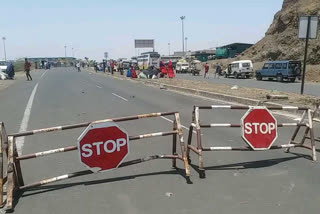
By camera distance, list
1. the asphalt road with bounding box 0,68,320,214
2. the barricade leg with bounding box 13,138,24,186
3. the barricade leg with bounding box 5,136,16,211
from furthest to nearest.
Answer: the barricade leg with bounding box 13,138,24,186 < the barricade leg with bounding box 5,136,16,211 < the asphalt road with bounding box 0,68,320,214

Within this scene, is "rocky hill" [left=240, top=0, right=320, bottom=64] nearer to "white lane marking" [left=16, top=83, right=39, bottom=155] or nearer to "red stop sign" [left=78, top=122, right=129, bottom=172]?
"white lane marking" [left=16, top=83, right=39, bottom=155]

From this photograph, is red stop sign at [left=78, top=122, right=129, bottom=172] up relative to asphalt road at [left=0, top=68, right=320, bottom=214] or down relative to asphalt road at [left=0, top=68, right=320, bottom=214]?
up

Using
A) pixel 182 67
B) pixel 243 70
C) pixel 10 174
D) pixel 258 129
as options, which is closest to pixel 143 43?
pixel 182 67

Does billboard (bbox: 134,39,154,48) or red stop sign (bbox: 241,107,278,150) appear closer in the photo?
red stop sign (bbox: 241,107,278,150)

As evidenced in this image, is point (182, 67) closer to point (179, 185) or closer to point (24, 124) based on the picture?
point (24, 124)

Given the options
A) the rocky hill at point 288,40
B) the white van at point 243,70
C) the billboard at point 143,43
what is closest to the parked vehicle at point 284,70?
the white van at point 243,70

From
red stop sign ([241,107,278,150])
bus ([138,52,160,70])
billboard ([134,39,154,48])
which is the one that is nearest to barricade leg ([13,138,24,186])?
red stop sign ([241,107,278,150])

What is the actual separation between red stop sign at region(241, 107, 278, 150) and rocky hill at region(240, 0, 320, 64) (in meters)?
40.1

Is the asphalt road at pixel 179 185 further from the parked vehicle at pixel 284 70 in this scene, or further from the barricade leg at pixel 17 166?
the parked vehicle at pixel 284 70

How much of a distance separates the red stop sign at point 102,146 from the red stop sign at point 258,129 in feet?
7.30

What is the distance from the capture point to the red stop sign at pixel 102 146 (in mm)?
5332

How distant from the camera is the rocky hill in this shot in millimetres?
45194

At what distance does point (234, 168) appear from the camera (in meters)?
6.03

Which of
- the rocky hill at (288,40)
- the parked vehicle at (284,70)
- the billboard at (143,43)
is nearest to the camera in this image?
the parked vehicle at (284,70)
